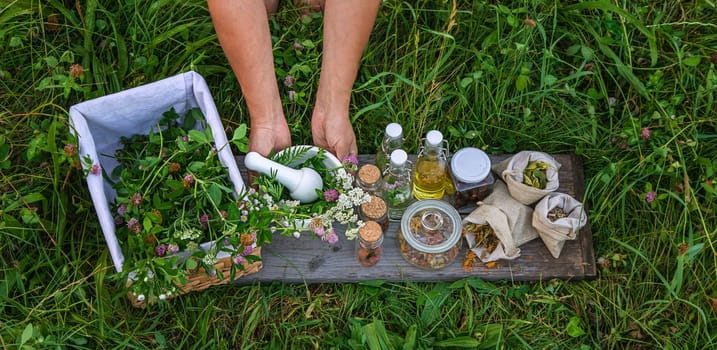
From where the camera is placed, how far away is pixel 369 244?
141 centimetres

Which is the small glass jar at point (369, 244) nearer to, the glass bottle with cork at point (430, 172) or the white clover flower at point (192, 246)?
the glass bottle with cork at point (430, 172)

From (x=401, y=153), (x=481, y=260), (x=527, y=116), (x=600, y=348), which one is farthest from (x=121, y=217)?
(x=600, y=348)

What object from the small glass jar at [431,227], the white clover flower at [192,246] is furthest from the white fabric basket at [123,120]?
the small glass jar at [431,227]

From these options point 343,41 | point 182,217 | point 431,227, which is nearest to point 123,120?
point 182,217

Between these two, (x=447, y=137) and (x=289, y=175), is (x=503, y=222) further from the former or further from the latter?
(x=289, y=175)

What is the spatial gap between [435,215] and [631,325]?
23.3 inches

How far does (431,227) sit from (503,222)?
178 millimetres

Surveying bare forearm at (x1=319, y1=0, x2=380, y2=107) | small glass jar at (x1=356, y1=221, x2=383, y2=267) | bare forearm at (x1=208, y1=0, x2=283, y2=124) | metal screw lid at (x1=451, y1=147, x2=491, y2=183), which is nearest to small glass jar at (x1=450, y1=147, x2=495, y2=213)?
metal screw lid at (x1=451, y1=147, x2=491, y2=183)

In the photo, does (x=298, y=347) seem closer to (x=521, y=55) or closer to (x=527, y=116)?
(x=527, y=116)

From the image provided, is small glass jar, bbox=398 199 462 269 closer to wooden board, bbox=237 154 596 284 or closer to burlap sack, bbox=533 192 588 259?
wooden board, bbox=237 154 596 284

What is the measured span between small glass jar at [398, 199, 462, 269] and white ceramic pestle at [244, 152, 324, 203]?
26 cm

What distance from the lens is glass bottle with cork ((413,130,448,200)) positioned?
1.37 meters

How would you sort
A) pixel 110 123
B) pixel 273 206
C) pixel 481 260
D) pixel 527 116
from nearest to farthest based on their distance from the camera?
pixel 273 206
pixel 110 123
pixel 481 260
pixel 527 116

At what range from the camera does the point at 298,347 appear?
4.98 feet
